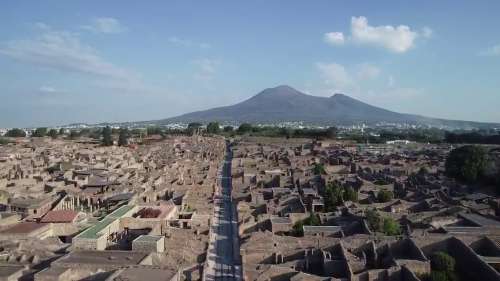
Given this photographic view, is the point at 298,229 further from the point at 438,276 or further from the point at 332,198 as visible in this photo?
the point at 438,276

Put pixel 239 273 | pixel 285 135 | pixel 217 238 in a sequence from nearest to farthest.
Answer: pixel 239 273
pixel 217 238
pixel 285 135

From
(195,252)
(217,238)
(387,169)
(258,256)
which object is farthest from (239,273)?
(387,169)

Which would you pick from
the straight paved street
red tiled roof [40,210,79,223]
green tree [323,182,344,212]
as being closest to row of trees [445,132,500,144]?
green tree [323,182,344,212]

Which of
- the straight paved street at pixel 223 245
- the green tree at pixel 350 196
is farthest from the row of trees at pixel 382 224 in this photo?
the straight paved street at pixel 223 245

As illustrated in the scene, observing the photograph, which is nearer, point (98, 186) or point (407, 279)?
point (407, 279)

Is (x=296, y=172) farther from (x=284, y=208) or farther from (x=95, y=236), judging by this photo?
(x=95, y=236)

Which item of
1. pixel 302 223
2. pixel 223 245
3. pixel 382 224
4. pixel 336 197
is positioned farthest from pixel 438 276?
pixel 336 197

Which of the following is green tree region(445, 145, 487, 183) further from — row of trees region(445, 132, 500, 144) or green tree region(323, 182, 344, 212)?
row of trees region(445, 132, 500, 144)
